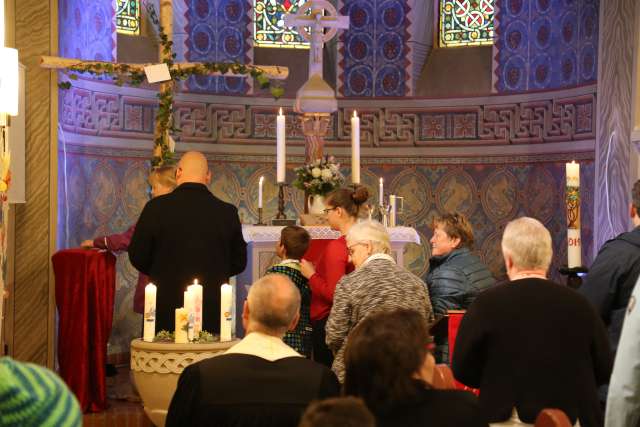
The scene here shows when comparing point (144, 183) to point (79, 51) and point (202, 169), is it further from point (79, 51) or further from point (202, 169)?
point (202, 169)

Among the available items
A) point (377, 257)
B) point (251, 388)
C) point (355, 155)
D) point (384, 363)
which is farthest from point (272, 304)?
point (355, 155)

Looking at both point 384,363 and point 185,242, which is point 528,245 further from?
point 185,242

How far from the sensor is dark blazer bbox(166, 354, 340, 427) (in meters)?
2.88

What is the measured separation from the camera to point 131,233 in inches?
253

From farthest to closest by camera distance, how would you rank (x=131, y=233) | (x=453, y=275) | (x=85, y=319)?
(x=131, y=233) → (x=85, y=319) → (x=453, y=275)

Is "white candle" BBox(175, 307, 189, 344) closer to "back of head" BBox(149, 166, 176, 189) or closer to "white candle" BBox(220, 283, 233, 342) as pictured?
"white candle" BBox(220, 283, 233, 342)

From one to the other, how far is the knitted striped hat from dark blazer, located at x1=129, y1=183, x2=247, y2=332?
335cm

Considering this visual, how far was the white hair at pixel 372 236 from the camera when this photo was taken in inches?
174

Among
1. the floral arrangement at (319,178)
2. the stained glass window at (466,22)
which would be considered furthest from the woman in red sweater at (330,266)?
the stained glass window at (466,22)

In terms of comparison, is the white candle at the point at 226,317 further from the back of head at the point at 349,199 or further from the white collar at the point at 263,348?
the white collar at the point at 263,348

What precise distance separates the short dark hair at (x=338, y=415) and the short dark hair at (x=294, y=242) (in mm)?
3573

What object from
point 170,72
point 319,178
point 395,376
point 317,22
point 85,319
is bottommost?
point 85,319

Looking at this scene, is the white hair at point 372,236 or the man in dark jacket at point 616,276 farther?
the white hair at point 372,236

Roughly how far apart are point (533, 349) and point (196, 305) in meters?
1.73
